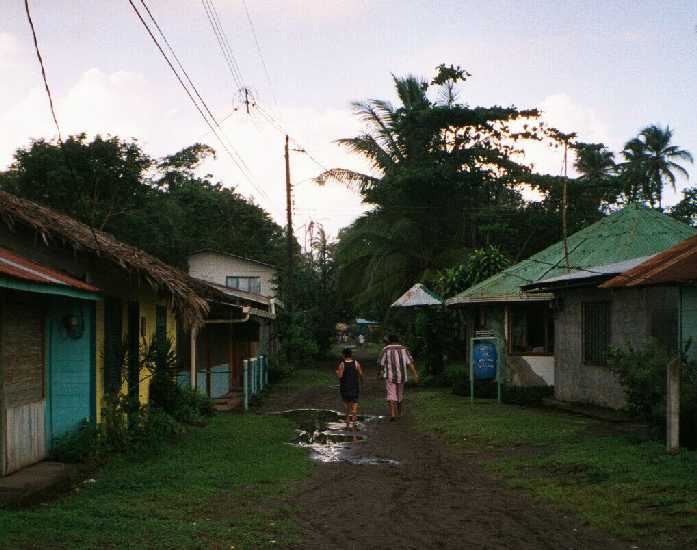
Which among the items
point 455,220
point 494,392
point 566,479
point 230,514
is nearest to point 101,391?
point 230,514

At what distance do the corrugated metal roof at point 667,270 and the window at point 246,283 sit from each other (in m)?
29.8

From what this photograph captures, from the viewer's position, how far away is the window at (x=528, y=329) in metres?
21.9

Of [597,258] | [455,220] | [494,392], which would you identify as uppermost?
[455,220]

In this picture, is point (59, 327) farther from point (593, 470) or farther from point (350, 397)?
point (593, 470)

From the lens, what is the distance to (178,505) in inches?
321

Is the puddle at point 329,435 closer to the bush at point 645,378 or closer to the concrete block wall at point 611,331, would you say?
the bush at point 645,378

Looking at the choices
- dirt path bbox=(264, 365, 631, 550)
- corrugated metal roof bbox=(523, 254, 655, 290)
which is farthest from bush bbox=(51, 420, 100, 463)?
corrugated metal roof bbox=(523, 254, 655, 290)

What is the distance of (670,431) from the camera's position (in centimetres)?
1033

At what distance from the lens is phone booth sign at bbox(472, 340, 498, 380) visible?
2072cm

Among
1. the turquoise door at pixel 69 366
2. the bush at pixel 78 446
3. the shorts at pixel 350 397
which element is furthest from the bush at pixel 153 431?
the shorts at pixel 350 397

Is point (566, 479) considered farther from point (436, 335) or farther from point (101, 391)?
point (436, 335)

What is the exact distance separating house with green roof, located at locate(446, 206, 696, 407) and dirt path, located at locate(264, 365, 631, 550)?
4359 millimetres

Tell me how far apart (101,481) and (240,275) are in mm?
32922

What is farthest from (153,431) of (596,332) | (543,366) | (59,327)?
(543,366)
